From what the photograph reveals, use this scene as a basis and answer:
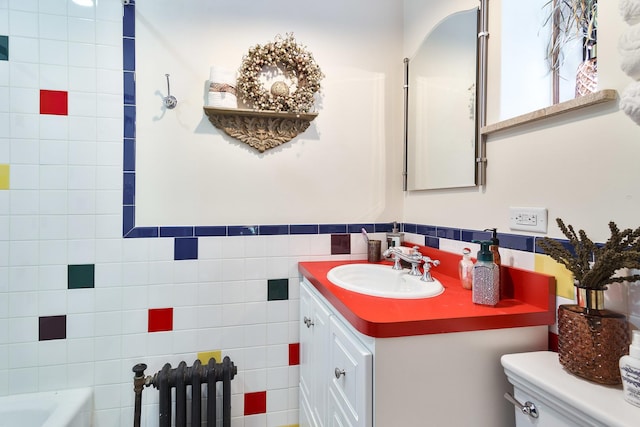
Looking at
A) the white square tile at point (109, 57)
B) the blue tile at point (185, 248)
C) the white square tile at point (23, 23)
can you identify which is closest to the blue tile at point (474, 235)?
the blue tile at point (185, 248)

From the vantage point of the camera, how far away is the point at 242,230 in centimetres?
160

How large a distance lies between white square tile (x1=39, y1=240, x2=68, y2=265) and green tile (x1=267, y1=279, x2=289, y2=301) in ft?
2.95

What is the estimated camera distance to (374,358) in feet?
2.62

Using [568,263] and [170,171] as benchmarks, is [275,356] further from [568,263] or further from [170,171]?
[568,263]

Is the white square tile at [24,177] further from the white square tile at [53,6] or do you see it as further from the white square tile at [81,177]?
the white square tile at [53,6]

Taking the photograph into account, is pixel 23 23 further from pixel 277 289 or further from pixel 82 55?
pixel 277 289

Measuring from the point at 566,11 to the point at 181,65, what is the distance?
1500 millimetres

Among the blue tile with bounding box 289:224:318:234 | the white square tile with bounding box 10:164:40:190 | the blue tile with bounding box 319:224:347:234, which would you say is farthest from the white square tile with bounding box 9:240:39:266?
the blue tile with bounding box 319:224:347:234

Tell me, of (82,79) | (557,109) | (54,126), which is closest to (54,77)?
(82,79)

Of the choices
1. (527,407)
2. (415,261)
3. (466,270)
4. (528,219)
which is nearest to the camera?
(527,407)

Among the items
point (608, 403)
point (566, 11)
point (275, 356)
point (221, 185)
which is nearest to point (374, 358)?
point (608, 403)

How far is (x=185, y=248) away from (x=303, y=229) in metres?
0.56

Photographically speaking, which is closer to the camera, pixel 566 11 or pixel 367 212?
pixel 566 11

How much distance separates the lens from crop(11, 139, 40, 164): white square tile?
4.60 ft
